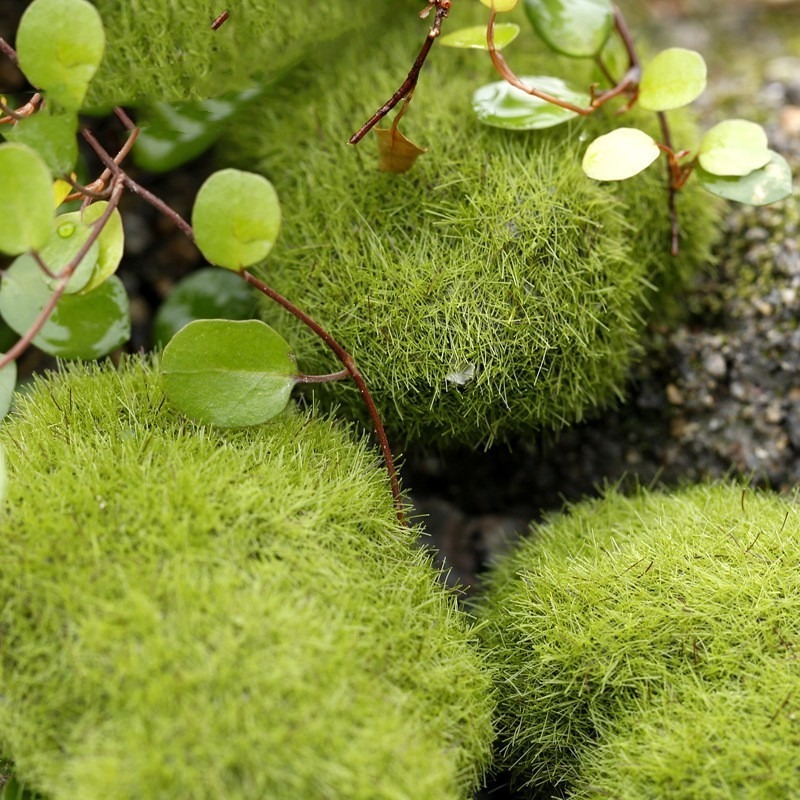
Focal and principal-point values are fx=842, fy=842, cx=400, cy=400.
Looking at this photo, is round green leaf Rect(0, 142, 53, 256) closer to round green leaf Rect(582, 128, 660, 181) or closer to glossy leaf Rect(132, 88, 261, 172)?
glossy leaf Rect(132, 88, 261, 172)

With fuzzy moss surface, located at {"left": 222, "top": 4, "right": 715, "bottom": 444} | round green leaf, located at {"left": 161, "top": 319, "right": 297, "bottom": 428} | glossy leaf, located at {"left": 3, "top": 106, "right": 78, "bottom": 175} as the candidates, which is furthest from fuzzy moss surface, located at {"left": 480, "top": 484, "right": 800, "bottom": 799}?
glossy leaf, located at {"left": 3, "top": 106, "right": 78, "bottom": 175}

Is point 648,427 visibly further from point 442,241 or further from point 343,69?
point 343,69

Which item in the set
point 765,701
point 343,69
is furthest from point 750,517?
point 343,69

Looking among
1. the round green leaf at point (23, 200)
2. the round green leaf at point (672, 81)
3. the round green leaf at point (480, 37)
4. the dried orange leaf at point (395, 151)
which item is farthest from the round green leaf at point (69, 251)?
the round green leaf at point (672, 81)

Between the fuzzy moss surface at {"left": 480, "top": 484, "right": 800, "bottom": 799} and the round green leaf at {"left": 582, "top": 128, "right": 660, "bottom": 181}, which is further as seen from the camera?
the round green leaf at {"left": 582, "top": 128, "right": 660, "bottom": 181}

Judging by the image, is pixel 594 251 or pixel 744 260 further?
pixel 744 260

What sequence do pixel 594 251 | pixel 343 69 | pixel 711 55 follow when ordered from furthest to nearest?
1. pixel 711 55
2. pixel 343 69
3. pixel 594 251
